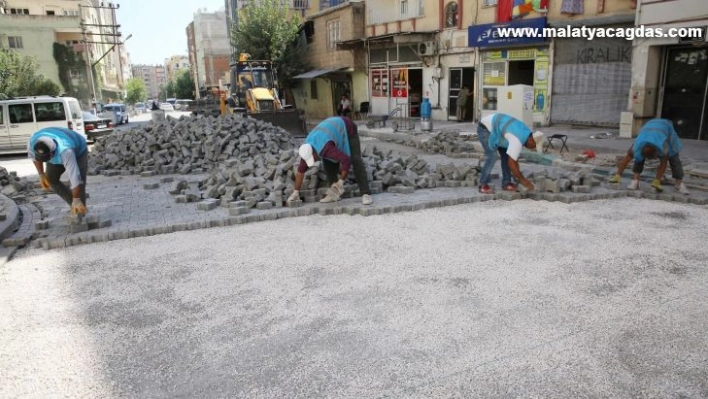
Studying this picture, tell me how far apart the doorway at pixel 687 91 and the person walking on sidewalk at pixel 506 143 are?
7698 millimetres

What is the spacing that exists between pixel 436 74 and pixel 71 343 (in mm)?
19069

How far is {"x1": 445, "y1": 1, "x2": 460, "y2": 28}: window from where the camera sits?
1972cm

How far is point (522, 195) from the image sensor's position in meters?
7.34

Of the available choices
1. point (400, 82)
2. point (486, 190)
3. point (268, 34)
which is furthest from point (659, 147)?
point (268, 34)

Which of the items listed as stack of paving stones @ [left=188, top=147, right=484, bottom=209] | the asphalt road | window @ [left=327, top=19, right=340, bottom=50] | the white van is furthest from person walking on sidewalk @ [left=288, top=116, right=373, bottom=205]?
window @ [left=327, top=19, right=340, bottom=50]

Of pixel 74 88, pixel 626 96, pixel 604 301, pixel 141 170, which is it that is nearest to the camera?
pixel 604 301

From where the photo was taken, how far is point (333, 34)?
2709cm

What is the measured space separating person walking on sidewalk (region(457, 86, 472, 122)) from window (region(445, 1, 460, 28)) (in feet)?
8.39

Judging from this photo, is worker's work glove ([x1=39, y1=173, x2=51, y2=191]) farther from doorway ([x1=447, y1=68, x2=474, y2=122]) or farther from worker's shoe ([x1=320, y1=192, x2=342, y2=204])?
doorway ([x1=447, y1=68, x2=474, y2=122])

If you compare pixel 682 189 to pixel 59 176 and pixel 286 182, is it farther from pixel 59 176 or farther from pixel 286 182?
pixel 59 176

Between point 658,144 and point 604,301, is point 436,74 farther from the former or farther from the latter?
point 604,301

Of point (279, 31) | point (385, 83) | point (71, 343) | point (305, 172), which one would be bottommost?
point (71, 343)

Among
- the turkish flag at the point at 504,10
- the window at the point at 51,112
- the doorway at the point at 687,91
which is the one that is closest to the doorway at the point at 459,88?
the turkish flag at the point at 504,10

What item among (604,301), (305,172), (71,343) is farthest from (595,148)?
(71,343)
